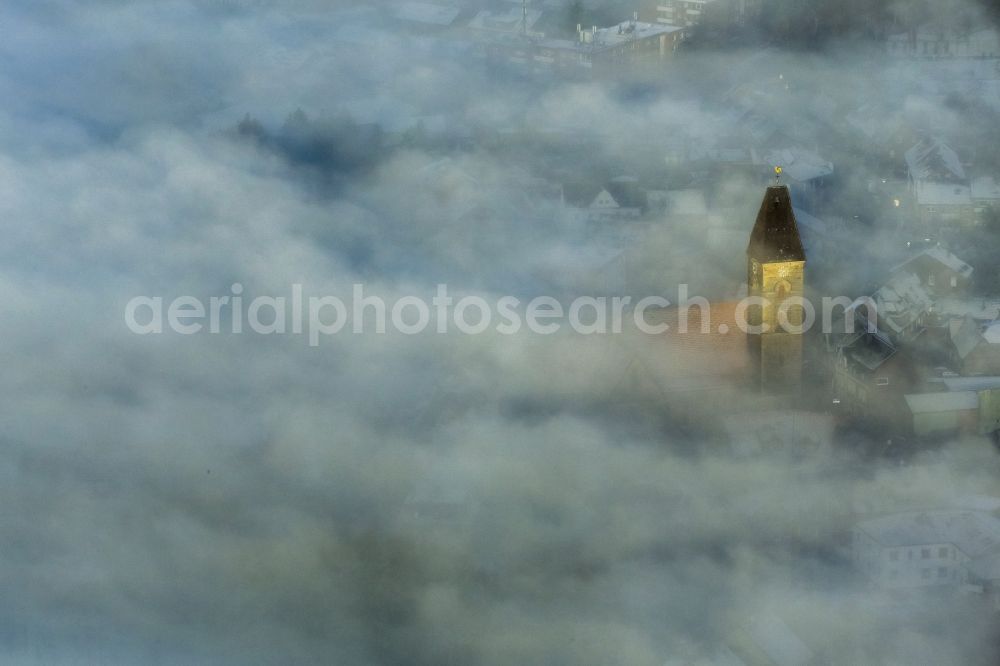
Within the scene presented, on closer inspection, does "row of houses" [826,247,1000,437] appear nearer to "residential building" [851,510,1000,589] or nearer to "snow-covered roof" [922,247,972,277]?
"snow-covered roof" [922,247,972,277]

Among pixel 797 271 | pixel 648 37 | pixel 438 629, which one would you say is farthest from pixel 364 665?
pixel 648 37

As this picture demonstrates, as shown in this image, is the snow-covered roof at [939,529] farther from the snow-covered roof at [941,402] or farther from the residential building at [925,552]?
the snow-covered roof at [941,402]

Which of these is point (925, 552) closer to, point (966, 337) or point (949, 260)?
point (966, 337)

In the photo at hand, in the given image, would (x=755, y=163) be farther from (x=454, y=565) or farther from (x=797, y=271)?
(x=454, y=565)

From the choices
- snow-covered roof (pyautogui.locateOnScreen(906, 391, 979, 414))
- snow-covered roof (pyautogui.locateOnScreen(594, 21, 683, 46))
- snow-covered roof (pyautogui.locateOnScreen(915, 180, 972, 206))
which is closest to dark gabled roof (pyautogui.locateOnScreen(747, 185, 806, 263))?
snow-covered roof (pyautogui.locateOnScreen(906, 391, 979, 414))

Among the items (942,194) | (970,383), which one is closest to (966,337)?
(970,383)

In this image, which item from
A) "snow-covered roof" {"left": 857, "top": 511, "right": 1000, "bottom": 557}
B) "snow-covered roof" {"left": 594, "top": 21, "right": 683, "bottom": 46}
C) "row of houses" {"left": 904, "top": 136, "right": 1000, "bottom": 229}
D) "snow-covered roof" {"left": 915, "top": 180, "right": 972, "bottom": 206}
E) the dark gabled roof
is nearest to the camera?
"snow-covered roof" {"left": 857, "top": 511, "right": 1000, "bottom": 557}

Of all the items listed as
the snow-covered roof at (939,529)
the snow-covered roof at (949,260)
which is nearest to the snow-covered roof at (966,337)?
the snow-covered roof at (949,260)
